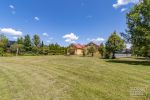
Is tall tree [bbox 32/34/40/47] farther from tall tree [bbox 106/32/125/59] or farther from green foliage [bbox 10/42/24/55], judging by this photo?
tall tree [bbox 106/32/125/59]

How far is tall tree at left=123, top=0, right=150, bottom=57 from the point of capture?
2611 centimetres

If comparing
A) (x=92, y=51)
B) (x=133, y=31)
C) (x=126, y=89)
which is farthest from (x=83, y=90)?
(x=92, y=51)

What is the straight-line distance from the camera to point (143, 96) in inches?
282

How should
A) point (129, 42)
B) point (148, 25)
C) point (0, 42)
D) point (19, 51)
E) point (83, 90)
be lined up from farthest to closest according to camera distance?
point (19, 51) < point (0, 42) < point (129, 42) < point (148, 25) < point (83, 90)

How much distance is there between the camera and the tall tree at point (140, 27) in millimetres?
26109

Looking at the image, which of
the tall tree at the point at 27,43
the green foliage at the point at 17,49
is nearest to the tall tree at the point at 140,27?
the green foliage at the point at 17,49

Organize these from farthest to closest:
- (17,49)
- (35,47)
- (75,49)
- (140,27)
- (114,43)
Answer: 1. (75,49)
2. (35,47)
3. (17,49)
4. (114,43)
5. (140,27)

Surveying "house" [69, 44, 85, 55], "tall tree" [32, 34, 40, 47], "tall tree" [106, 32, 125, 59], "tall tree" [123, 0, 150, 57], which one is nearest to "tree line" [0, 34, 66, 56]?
"tall tree" [32, 34, 40, 47]

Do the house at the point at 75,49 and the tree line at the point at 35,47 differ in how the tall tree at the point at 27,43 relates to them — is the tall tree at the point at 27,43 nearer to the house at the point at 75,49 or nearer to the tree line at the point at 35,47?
the tree line at the point at 35,47

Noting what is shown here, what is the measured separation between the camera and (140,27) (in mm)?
26969

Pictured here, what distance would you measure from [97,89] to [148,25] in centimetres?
2242

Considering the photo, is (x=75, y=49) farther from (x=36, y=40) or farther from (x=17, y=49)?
(x=17, y=49)

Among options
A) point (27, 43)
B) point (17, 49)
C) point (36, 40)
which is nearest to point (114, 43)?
point (17, 49)

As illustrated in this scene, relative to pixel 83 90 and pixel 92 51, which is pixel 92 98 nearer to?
pixel 83 90
